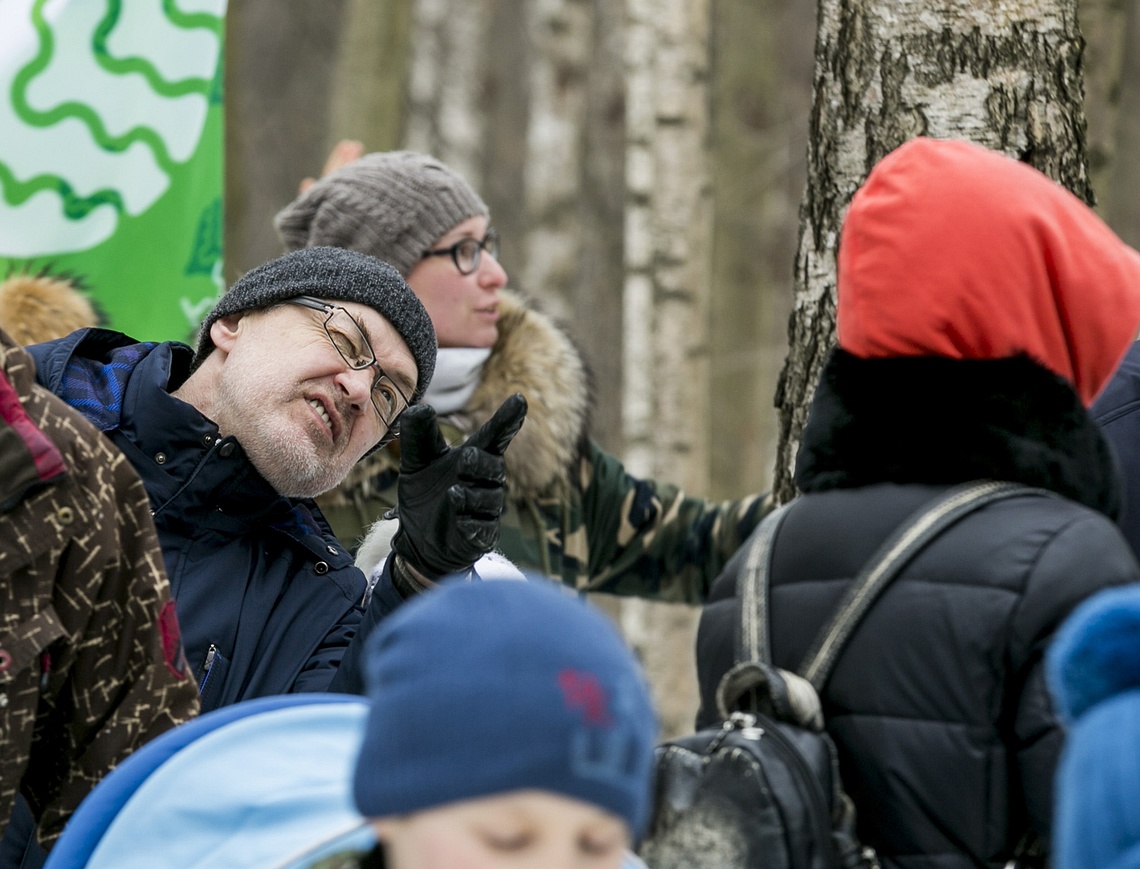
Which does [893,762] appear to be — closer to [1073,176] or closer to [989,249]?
[989,249]

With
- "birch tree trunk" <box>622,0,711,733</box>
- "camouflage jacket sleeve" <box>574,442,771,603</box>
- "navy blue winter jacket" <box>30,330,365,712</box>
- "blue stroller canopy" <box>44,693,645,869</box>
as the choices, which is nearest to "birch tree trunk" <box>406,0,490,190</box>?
"birch tree trunk" <box>622,0,711,733</box>

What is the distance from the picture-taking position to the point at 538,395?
433 cm

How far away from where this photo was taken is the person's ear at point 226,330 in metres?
3.53

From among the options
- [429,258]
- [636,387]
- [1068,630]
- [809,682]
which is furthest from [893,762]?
[636,387]

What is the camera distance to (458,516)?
2.84 metres

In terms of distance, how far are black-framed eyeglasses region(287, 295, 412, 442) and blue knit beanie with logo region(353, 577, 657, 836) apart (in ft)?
6.60

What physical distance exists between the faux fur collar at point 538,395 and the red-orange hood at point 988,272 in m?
Answer: 2.03

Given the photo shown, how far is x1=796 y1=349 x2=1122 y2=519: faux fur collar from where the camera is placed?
219 centimetres

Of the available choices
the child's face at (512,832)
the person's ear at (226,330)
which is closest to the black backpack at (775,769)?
the child's face at (512,832)

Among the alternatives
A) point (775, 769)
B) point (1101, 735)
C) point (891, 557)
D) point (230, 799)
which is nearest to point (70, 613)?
point (230, 799)

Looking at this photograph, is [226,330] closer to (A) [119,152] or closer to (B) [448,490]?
(B) [448,490]

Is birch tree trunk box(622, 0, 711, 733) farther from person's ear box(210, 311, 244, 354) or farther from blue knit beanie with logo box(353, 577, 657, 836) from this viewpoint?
blue knit beanie with logo box(353, 577, 657, 836)

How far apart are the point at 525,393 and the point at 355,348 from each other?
2.97ft

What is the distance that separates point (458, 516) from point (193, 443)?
66 centimetres
